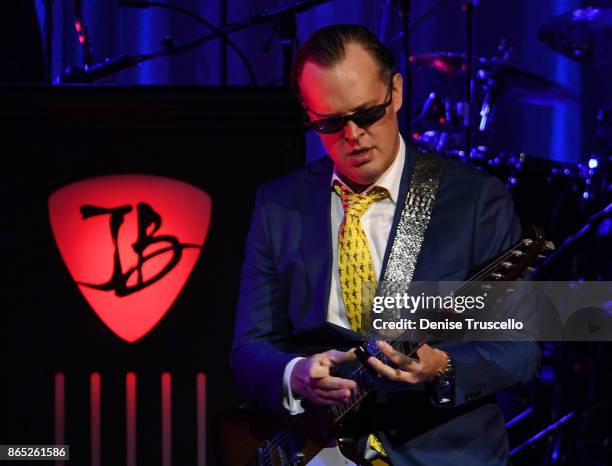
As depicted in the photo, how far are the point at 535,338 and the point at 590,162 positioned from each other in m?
1.86

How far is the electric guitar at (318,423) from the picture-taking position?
243 cm

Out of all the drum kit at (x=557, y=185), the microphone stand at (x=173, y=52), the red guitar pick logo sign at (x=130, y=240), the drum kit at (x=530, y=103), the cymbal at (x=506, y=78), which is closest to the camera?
the red guitar pick logo sign at (x=130, y=240)

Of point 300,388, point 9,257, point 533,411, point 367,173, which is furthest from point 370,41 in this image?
point 533,411

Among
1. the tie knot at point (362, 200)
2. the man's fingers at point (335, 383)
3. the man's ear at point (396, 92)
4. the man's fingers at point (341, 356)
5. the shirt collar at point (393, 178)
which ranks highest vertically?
the man's ear at point (396, 92)

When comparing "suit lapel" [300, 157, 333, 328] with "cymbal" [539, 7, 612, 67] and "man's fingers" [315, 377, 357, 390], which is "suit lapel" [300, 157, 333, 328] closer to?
"man's fingers" [315, 377, 357, 390]

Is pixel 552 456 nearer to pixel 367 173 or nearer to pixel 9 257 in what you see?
pixel 367 173

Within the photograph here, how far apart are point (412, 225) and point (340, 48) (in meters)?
0.56

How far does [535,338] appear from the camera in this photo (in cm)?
262

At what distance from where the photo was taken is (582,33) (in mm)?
4609

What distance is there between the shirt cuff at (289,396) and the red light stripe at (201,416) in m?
0.77

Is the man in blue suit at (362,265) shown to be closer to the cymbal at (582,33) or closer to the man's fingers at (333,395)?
the man's fingers at (333,395)

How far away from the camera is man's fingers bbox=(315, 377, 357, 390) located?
253 centimetres

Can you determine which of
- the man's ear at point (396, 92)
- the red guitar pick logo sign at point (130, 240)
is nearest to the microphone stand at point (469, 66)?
the red guitar pick logo sign at point (130, 240)

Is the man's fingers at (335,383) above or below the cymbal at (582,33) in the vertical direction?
below
